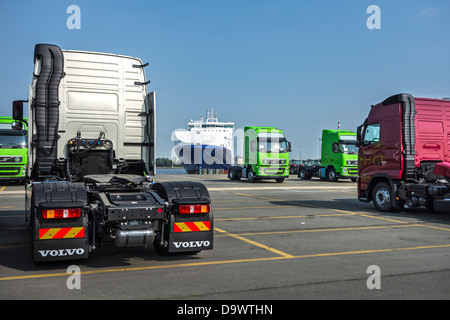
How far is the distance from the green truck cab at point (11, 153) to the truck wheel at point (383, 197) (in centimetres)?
1502

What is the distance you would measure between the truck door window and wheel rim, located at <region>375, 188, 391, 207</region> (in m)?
1.32

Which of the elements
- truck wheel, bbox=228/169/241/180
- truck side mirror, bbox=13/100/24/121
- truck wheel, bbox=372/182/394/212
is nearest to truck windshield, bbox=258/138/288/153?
truck wheel, bbox=228/169/241/180

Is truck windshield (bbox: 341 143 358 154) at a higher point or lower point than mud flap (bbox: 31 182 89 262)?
higher

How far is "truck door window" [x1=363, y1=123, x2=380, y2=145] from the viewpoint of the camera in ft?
41.2

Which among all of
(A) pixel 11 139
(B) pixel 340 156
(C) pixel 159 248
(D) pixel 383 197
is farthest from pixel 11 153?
(B) pixel 340 156

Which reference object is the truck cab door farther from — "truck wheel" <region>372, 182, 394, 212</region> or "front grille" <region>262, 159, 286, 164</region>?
"front grille" <region>262, 159, 286, 164</region>

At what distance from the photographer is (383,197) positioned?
12508 mm

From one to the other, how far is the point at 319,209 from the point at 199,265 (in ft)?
24.4

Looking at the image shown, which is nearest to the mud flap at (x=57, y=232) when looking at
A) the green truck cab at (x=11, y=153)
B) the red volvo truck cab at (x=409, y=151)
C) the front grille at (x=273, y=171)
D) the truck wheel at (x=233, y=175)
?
the red volvo truck cab at (x=409, y=151)

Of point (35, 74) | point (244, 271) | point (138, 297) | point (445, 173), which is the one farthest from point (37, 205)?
point (445, 173)

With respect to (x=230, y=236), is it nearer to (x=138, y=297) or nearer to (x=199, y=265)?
(x=199, y=265)

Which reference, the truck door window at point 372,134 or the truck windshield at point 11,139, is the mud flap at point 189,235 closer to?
the truck door window at point 372,134

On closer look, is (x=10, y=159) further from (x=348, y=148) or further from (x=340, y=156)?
(x=348, y=148)

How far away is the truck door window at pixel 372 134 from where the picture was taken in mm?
12546
